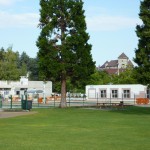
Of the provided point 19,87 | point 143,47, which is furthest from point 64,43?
point 19,87

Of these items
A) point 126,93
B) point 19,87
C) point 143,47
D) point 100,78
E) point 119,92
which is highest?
point 100,78

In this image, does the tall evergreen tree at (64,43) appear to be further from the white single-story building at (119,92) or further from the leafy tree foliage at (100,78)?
the leafy tree foliage at (100,78)

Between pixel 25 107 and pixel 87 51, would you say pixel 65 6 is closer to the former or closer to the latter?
pixel 87 51

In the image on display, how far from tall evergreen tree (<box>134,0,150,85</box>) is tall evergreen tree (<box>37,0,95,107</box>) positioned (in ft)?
41.8

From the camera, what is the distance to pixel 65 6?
45938mm

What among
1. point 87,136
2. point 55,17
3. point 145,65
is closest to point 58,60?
point 55,17

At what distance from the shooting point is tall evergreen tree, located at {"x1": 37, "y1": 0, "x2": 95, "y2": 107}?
44.8 meters

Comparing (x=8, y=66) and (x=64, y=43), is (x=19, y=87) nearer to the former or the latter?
(x=8, y=66)

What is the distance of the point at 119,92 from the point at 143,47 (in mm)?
45611

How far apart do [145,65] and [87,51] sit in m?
14.6

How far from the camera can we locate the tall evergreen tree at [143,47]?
1252 inches

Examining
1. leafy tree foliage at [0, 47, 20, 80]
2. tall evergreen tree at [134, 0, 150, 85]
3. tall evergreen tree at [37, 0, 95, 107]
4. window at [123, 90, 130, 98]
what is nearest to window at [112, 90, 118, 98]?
window at [123, 90, 130, 98]

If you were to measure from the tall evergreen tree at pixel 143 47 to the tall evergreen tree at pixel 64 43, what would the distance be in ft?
41.8

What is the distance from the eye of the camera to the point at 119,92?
77750 millimetres
